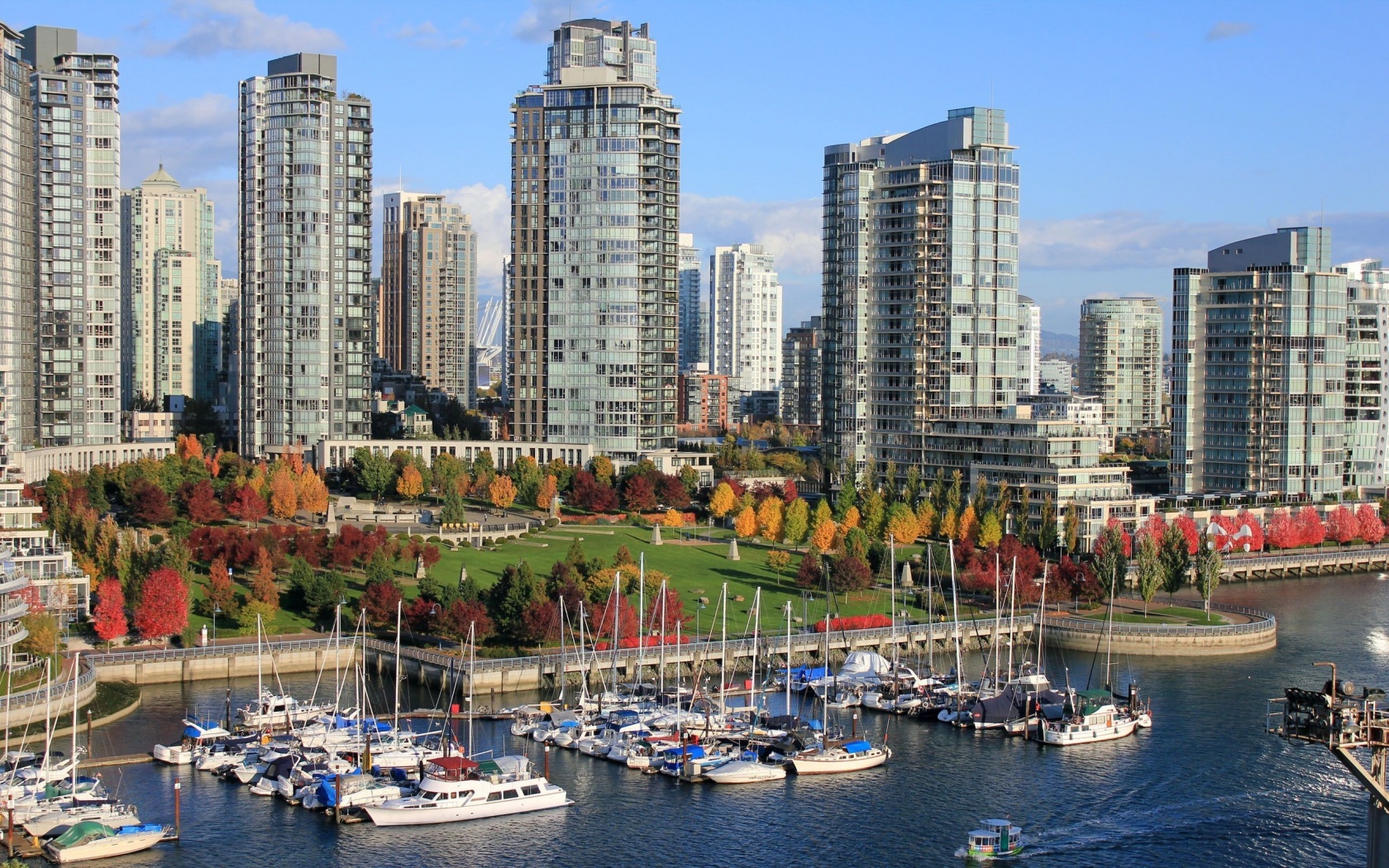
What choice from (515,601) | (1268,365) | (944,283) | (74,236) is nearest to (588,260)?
(944,283)

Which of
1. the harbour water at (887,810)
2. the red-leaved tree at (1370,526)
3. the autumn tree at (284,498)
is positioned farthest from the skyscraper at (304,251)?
the red-leaved tree at (1370,526)

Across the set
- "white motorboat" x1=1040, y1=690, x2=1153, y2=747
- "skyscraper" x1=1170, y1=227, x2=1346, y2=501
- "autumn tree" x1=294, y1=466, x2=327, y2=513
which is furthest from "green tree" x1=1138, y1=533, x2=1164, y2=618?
"autumn tree" x1=294, y1=466, x2=327, y2=513

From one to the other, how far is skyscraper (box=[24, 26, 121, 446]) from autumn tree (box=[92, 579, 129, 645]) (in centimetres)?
6162

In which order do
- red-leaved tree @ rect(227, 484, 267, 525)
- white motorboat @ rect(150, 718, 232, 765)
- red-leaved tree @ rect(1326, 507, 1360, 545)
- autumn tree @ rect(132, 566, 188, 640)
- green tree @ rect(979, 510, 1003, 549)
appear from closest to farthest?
white motorboat @ rect(150, 718, 232, 765), autumn tree @ rect(132, 566, 188, 640), green tree @ rect(979, 510, 1003, 549), red-leaved tree @ rect(227, 484, 267, 525), red-leaved tree @ rect(1326, 507, 1360, 545)

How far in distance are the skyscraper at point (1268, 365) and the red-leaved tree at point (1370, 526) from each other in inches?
207

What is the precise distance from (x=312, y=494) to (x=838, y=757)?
6197cm

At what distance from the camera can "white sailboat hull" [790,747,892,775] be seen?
64688 mm

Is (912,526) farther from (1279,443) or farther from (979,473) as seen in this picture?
(1279,443)

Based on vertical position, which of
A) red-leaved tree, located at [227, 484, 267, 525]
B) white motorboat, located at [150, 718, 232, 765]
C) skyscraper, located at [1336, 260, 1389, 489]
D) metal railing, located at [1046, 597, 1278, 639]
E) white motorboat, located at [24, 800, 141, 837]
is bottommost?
white motorboat, located at [24, 800, 141, 837]

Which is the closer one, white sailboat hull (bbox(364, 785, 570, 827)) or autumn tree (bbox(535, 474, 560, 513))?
white sailboat hull (bbox(364, 785, 570, 827))

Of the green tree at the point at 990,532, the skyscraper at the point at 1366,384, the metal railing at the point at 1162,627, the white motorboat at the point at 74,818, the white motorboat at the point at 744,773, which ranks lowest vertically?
the white motorboat at the point at 744,773

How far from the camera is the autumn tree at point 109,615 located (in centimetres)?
7806

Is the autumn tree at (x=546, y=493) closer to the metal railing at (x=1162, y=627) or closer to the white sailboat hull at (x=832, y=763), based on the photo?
the metal railing at (x=1162, y=627)

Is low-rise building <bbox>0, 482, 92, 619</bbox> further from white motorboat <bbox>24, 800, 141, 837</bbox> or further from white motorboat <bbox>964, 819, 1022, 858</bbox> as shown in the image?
white motorboat <bbox>964, 819, 1022, 858</bbox>
